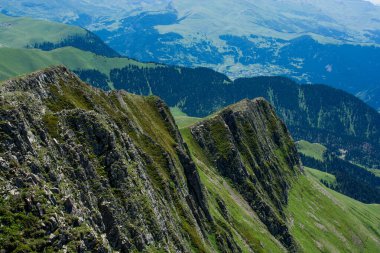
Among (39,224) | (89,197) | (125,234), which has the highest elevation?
(39,224)

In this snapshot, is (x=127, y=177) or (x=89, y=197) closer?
(x=89, y=197)

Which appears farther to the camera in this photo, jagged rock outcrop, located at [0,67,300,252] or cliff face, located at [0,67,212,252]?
jagged rock outcrop, located at [0,67,300,252]

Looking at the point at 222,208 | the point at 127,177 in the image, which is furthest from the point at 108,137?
the point at 222,208

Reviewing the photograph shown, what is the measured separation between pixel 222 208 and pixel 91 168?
79.1m

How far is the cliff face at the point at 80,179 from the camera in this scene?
52438 millimetres

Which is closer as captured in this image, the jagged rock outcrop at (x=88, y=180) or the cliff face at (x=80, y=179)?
the cliff face at (x=80, y=179)

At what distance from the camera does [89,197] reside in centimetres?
6650

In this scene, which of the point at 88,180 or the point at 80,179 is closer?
the point at 80,179

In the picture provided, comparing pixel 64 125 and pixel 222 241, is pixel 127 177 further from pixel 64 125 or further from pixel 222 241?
pixel 222 241

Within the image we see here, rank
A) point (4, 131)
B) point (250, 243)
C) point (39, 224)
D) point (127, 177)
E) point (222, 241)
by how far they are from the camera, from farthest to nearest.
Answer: point (250, 243) < point (222, 241) < point (127, 177) < point (4, 131) < point (39, 224)

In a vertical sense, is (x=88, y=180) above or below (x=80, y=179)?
below

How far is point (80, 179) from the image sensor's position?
67.7m

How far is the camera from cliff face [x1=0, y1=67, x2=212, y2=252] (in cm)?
5244

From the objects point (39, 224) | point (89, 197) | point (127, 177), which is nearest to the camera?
point (39, 224)
